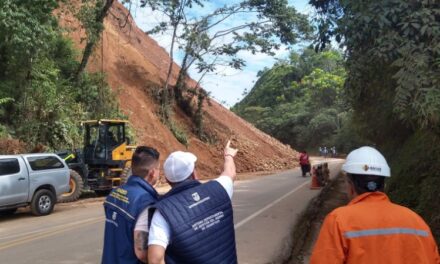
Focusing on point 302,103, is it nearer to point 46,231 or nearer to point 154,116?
point 154,116

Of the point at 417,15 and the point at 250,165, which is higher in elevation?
the point at 417,15

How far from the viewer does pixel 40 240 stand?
10320 millimetres

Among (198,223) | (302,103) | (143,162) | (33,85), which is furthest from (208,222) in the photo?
(302,103)

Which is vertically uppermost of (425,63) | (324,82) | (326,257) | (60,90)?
(324,82)

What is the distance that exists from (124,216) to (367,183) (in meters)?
1.56

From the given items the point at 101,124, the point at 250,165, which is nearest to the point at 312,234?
the point at 101,124

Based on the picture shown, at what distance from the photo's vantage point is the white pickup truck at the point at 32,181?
13.6 meters

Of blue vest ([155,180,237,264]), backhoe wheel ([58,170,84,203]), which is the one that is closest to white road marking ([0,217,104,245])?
backhoe wheel ([58,170,84,203])

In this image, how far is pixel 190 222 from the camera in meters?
3.02

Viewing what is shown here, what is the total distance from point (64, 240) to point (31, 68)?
1418 centimetres

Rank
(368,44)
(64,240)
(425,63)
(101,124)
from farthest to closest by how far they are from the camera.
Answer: (101,124), (64,240), (368,44), (425,63)

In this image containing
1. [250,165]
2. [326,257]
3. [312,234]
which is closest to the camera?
[326,257]

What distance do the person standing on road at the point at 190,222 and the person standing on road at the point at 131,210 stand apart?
0.68 ft

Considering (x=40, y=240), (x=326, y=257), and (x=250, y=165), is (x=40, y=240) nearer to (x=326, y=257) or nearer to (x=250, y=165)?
(x=326, y=257)
